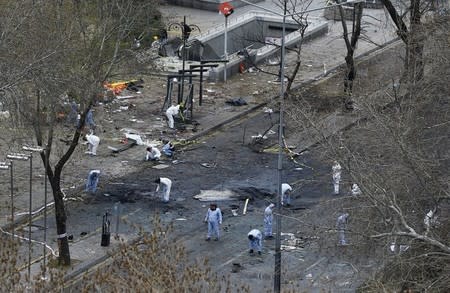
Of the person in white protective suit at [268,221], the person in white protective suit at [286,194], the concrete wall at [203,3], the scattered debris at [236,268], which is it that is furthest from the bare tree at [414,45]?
the concrete wall at [203,3]

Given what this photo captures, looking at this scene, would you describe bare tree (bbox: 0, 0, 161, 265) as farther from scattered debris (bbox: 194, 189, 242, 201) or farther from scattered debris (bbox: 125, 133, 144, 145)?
scattered debris (bbox: 125, 133, 144, 145)

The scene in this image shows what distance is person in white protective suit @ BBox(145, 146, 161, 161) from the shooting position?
33719mm

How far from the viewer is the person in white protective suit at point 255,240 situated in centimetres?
2670

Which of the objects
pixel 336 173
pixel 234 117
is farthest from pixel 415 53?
pixel 234 117

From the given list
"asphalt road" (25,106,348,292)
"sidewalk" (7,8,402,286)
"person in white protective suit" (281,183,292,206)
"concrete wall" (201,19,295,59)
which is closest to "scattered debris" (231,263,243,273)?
"asphalt road" (25,106,348,292)

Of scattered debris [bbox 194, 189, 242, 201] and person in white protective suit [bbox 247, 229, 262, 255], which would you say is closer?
person in white protective suit [bbox 247, 229, 262, 255]

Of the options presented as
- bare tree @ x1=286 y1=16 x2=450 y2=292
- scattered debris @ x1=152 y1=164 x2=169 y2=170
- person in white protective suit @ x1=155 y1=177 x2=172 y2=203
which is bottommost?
scattered debris @ x1=152 y1=164 x2=169 y2=170

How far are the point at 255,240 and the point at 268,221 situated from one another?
114cm

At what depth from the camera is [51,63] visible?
24.1 metres

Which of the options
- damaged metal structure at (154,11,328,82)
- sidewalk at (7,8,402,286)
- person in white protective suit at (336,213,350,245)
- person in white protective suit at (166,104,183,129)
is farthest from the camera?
damaged metal structure at (154,11,328,82)

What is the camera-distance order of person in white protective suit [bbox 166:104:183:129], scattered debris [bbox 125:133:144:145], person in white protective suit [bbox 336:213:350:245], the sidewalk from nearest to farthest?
person in white protective suit [bbox 336:213:350:245] → the sidewalk → scattered debris [bbox 125:133:144:145] → person in white protective suit [bbox 166:104:183:129]

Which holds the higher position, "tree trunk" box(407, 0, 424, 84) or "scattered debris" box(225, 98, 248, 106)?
"tree trunk" box(407, 0, 424, 84)

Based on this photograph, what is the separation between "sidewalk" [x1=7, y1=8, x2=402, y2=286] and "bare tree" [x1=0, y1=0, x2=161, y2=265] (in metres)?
1.16

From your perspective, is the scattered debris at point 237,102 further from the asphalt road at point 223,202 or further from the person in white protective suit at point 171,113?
the person in white protective suit at point 171,113
